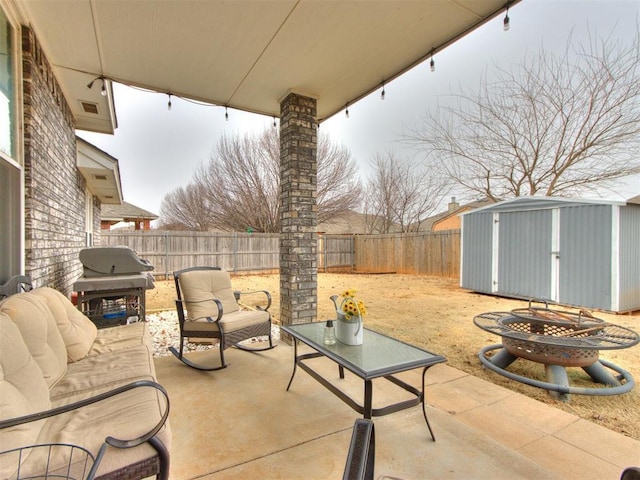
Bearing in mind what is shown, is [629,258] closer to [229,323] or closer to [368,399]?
[368,399]

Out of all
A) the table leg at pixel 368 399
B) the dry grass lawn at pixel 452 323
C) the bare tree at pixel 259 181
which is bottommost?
the dry grass lawn at pixel 452 323

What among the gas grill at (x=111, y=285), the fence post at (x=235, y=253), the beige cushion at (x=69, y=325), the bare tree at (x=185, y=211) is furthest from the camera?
the bare tree at (x=185, y=211)

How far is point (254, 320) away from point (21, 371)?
84.8 inches

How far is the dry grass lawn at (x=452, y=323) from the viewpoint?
2518mm

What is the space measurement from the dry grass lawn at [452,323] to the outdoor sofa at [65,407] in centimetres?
287

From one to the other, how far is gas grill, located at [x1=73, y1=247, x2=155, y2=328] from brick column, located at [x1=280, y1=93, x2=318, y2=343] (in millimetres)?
1787

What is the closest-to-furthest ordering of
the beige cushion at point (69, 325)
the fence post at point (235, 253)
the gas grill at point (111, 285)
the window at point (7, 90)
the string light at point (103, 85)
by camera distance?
the beige cushion at point (69, 325) < the window at point (7, 90) < the string light at point (103, 85) < the gas grill at point (111, 285) < the fence post at point (235, 253)

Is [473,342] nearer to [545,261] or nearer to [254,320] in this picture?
[254,320]

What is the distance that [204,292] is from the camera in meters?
3.77

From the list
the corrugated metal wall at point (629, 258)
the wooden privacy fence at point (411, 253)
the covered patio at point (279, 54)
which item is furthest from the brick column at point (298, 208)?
the wooden privacy fence at point (411, 253)

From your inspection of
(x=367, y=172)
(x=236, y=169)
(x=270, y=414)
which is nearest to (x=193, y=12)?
(x=270, y=414)

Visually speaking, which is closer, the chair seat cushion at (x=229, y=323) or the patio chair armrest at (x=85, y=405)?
the patio chair armrest at (x=85, y=405)

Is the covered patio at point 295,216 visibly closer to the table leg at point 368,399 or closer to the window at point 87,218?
the table leg at point 368,399

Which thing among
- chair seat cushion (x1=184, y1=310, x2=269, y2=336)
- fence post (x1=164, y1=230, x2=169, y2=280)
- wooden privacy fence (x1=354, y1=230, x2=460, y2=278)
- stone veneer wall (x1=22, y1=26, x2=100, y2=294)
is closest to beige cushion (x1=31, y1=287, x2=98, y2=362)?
stone veneer wall (x1=22, y1=26, x2=100, y2=294)
